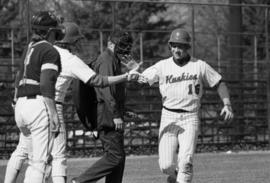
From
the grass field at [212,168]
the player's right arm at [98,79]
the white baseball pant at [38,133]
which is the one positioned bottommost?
the grass field at [212,168]

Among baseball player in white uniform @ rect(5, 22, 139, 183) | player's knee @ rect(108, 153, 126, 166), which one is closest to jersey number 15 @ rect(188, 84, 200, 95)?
player's knee @ rect(108, 153, 126, 166)

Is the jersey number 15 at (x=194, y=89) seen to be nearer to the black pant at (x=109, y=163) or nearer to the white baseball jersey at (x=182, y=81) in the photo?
the white baseball jersey at (x=182, y=81)

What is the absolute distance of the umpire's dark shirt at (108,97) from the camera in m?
10.1

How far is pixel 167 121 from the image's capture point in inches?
400

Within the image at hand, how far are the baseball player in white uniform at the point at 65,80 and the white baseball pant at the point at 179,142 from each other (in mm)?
1298

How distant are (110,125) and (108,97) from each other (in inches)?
14.2

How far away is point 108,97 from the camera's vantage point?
1017cm

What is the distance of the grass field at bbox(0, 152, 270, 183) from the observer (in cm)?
1282

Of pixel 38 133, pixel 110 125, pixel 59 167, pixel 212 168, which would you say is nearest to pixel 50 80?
pixel 38 133

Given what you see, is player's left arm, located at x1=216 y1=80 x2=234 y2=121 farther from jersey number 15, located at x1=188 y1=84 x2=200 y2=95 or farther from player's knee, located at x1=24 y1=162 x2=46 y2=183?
player's knee, located at x1=24 y1=162 x2=46 y2=183

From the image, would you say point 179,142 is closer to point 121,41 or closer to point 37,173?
point 121,41

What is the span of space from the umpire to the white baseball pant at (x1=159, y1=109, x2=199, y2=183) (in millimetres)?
548

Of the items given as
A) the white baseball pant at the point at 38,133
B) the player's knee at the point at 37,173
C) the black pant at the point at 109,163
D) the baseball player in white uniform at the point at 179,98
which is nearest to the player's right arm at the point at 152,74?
the baseball player in white uniform at the point at 179,98

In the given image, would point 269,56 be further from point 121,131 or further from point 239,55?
point 121,131
